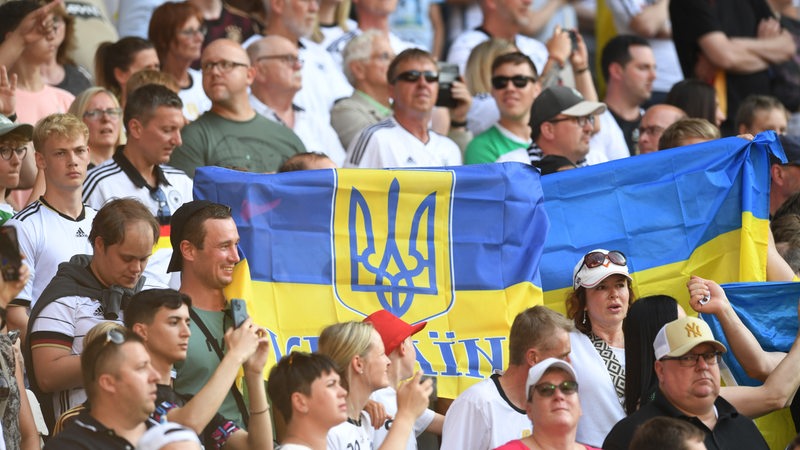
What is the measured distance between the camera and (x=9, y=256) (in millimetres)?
7559

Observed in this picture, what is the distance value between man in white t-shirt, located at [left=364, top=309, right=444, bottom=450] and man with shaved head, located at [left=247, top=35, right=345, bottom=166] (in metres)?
3.92

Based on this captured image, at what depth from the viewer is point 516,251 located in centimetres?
902

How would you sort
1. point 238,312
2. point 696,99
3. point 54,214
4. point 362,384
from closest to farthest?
→ 1. point 238,312
2. point 362,384
3. point 54,214
4. point 696,99

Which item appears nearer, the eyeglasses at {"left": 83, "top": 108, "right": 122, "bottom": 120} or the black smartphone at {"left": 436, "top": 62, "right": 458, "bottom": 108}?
the eyeglasses at {"left": 83, "top": 108, "right": 122, "bottom": 120}

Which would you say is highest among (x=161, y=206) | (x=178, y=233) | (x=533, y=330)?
(x=161, y=206)

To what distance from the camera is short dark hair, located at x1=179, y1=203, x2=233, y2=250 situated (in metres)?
7.92

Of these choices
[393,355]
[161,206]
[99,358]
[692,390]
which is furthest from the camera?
[161,206]

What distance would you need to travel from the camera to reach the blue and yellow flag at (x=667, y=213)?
9391mm

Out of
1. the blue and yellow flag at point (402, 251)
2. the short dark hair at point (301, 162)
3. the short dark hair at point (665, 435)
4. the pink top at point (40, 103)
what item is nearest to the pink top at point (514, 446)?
the short dark hair at point (665, 435)

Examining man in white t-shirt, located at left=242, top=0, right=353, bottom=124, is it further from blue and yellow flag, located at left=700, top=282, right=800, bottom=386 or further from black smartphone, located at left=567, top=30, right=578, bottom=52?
blue and yellow flag, located at left=700, top=282, right=800, bottom=386

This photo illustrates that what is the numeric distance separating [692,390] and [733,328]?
92cm

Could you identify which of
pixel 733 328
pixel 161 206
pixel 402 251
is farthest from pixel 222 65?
pixel 733 328

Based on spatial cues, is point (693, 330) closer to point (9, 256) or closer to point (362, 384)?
point (362, 384)

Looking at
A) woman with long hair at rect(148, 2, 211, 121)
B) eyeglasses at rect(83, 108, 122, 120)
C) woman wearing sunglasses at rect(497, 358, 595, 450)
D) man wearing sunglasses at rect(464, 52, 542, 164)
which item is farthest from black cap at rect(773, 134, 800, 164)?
eyeglasses at rect(83, 108, 122, 120)
